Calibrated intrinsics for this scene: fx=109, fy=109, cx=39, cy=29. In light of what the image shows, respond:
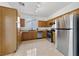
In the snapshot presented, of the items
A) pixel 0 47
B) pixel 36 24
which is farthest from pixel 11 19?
pixel 36 24

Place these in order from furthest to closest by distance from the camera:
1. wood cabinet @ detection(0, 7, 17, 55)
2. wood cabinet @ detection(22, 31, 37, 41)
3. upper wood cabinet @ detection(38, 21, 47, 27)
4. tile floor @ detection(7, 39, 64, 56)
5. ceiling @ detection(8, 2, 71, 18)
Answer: upper wood cabinet @ detection(38, 21, 47, 27), wood cabinet @ detection(22, 31, 37, 41), ceiling @ detection(8, 2, 71, 18), tile floor @ detection(7, 39, 64, 56), wood cabinet @ detection(0, 7, 17, 55)

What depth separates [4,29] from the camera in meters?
4.29

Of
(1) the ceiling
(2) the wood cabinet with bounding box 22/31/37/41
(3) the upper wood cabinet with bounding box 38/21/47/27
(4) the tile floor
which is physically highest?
(1) the ceiling

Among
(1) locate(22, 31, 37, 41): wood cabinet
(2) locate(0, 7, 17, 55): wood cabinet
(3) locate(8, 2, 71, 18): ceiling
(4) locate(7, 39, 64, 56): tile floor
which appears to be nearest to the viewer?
(2) locate(0, 7, 17, 55): wood cabinet

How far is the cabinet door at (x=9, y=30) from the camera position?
14.1 ft

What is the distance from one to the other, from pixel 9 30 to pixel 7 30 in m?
0.10

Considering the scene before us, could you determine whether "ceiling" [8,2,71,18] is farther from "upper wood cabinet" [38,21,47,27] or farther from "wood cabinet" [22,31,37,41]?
"upper wood cabinet" [38,21,47,27]

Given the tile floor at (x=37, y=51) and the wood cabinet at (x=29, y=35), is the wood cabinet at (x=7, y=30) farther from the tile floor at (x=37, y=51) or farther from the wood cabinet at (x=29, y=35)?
the wood cabinet at (x=29, y=35)

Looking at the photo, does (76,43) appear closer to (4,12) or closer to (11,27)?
(11,27)

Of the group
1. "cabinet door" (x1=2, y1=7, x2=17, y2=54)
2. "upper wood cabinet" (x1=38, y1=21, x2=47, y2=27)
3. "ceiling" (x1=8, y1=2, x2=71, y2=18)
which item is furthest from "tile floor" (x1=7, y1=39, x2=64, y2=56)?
"upper wood cabinet" (x1=38, y1=21, x2=47, y2=27)

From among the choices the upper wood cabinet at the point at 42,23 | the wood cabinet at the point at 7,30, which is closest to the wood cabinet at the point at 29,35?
the upper wood cabinet at the point at 42,23

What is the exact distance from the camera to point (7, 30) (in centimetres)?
440

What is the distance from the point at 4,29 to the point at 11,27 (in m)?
0.35

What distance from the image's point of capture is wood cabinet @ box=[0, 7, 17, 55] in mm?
4203
